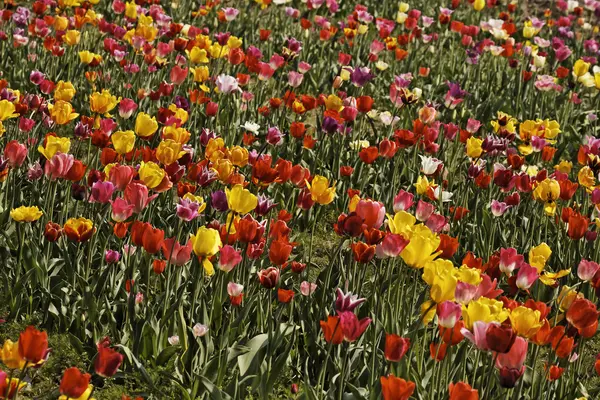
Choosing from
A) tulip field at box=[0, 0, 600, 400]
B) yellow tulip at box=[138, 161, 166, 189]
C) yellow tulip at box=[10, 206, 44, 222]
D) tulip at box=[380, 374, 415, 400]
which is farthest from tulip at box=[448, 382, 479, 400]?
yellow tulip at box=[10, 206, 44, 222]

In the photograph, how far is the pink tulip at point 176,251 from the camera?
3307 millimetres

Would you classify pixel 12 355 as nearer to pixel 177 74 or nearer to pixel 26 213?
pixel 26 213

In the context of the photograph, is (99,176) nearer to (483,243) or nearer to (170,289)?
(170,289)

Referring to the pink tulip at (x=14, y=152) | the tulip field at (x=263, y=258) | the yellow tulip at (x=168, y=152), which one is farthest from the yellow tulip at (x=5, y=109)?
the yellow tulip at (x=168, y=152)

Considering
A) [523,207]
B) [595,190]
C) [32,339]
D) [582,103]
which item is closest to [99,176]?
[32,339]

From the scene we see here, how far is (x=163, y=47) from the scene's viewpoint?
605cm

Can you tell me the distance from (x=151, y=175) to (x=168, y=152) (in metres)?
0.25

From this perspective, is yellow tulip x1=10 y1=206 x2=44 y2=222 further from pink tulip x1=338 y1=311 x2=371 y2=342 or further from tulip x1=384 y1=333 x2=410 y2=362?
tulip x1=384 y1=333 x2=410 y2=362

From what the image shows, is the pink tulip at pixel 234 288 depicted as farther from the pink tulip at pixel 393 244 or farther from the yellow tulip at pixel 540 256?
the yellow tulip at pixel 540 256

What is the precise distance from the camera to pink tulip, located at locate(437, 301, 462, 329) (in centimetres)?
275

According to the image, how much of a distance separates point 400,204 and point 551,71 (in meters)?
4.91

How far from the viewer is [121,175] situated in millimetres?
3568

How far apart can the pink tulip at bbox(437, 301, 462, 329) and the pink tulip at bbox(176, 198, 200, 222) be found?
1091mm

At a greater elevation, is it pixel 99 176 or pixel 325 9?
pixel 99 176
